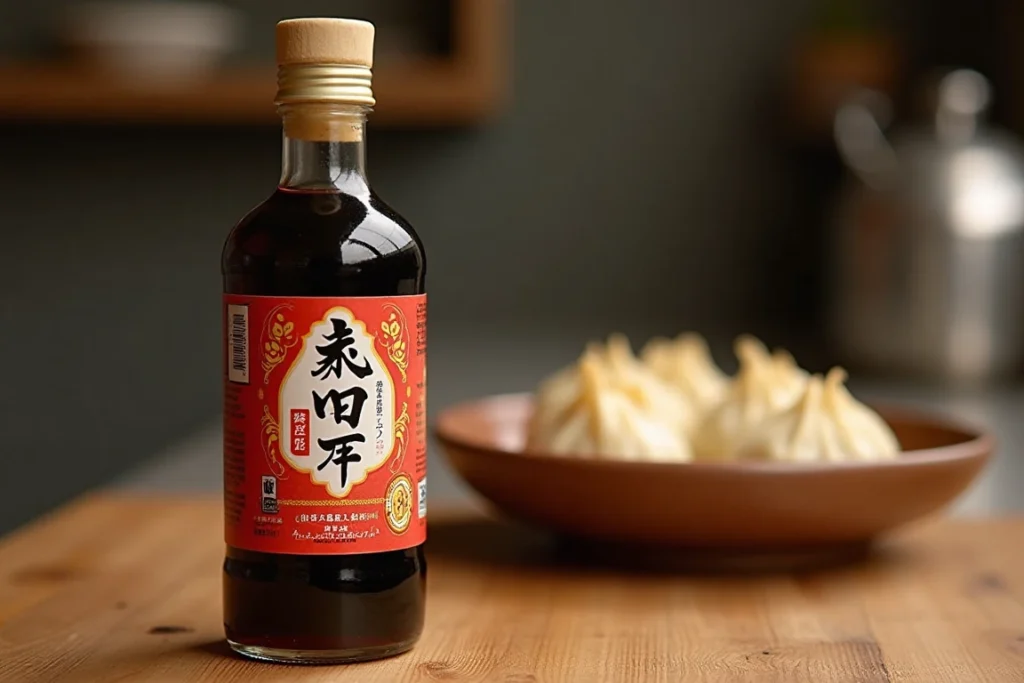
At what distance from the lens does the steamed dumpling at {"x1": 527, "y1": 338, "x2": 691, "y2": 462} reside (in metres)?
0.94

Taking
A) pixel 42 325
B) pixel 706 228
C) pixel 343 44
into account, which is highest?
pixel 343 44

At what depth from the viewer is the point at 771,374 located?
0.99 metres

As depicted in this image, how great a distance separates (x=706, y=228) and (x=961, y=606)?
1590mm

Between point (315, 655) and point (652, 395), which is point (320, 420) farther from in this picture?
point (652, 395)

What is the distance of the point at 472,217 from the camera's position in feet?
8.02

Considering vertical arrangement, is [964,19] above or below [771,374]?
above

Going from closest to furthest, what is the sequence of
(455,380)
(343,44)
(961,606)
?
(343,44) < (961,606) < (455,380)

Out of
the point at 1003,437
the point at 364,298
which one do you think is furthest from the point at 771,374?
the point at 1003,437

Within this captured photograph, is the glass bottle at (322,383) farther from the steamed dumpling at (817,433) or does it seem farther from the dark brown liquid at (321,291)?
the steamed dumpling at (817,433)

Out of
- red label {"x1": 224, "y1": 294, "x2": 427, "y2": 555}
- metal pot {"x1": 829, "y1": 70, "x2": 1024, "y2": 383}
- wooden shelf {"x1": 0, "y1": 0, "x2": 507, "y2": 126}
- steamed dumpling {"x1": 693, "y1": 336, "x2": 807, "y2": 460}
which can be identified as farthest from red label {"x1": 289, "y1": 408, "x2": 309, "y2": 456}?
wooden shelf {"x1": 0, "y1": 0, "x2": 507, "y2": 126}

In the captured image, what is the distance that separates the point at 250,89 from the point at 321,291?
59.8 inches

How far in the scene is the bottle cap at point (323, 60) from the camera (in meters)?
0.70

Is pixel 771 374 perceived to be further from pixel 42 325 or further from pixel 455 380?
pixel 42 325

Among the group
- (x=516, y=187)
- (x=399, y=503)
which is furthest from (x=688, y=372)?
(x=516, y=187)
